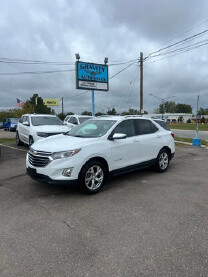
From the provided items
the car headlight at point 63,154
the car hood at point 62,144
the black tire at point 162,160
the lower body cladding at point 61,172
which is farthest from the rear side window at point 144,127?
the lower body cladding at point 61,172

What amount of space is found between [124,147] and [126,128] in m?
0.62

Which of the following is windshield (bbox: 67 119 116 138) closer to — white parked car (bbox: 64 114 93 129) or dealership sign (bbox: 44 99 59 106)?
white parked car (bbox: 64 114 93 129)

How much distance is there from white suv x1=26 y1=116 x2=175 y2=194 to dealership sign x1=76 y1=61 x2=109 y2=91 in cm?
1250

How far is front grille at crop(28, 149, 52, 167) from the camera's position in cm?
436

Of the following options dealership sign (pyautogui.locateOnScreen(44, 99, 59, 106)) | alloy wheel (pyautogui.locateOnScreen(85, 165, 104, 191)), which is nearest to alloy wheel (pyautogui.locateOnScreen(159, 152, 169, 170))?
alloy wheel (pyautogui.locateOnScreen(85, 165, 104, 191))

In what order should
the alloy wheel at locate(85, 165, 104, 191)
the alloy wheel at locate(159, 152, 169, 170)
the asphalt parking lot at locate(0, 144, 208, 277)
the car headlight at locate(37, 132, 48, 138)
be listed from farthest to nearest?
the car headlight at locate(37, 132, 48, 138), the alloy wheel at locate(159, 152, 169, 170), the alloy wheel at locate(85, 165, 104, 191), the asphalt parking lot at locate(0, 144, 208, 277)

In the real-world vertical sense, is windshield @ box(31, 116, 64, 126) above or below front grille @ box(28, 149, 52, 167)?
above

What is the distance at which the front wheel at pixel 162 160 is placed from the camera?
21.2ft

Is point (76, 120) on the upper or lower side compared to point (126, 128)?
upper

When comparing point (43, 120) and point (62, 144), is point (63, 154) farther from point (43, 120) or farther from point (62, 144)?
point (43, 120)

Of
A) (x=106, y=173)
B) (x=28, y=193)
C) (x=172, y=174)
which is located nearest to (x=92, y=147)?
(x=106, y=173)

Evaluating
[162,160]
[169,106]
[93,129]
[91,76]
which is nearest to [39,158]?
[93,129]

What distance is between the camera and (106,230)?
324cm

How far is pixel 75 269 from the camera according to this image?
7.95 ft
